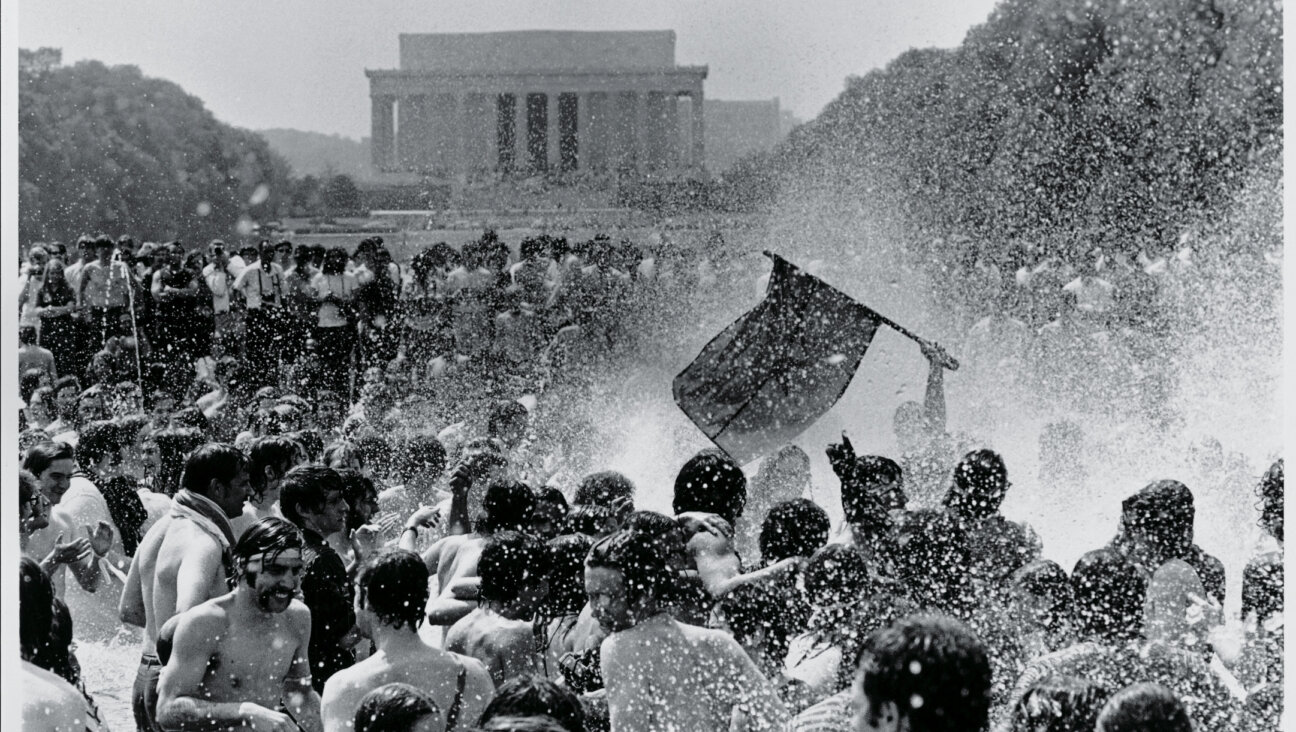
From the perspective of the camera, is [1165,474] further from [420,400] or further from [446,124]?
[446,124]

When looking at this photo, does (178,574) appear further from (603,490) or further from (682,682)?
(682,682)

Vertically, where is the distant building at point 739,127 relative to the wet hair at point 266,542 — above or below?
above

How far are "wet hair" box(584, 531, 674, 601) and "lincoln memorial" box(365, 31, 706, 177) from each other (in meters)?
54.4

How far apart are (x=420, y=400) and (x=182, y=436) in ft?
16.8

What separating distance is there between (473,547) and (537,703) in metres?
2.17

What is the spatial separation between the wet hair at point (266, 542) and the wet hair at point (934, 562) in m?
1.89

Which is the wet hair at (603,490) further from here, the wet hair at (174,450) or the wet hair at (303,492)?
the wet hair at (174,450)

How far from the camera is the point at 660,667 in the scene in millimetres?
4180

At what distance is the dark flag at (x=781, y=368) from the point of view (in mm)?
9367

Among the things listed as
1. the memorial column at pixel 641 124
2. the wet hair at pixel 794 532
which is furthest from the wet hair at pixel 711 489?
the memorial column at pixel 641 124

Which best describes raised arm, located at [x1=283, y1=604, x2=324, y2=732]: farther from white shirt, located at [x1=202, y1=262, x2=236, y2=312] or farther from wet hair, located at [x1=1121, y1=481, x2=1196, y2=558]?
white shirt, located at [x1=202, y1=262, x2=236, y2=312]

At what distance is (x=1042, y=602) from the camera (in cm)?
512

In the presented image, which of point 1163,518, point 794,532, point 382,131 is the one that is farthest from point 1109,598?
point 382,131

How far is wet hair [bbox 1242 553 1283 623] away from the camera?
16.4 ft
